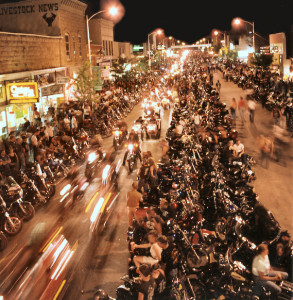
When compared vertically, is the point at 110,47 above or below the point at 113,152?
above

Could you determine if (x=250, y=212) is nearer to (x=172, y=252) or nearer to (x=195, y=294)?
(x=172, y=252)

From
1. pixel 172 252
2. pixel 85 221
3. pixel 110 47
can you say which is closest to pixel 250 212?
pixel 172 252

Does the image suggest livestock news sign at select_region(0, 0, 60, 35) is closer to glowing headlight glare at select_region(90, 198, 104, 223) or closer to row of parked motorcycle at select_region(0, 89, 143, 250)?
row of parked motorcycle at select_region(0, 89, 143, 250)

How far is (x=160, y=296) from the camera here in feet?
23.6

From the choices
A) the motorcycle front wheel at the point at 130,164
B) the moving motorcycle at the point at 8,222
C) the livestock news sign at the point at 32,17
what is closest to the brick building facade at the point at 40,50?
the livestock news sign at the point at 32,17

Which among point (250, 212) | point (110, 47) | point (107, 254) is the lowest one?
point (107, 254)

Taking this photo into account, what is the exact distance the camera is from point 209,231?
907cm

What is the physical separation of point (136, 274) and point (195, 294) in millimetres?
1254

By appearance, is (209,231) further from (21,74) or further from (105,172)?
(21,74)

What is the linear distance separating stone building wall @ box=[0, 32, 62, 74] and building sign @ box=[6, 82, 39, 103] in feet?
3.90

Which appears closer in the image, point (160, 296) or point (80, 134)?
point (160, 296)

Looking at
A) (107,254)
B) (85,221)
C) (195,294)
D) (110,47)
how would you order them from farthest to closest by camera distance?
(110,47), (85,221), (107,254), (195,294)

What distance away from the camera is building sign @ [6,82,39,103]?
67.8ft

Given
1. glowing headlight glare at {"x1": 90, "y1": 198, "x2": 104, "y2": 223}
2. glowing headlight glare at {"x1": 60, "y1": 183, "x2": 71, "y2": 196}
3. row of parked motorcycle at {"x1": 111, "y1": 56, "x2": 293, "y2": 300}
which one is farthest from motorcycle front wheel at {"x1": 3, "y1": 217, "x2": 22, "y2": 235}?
glowing headlight glare at {"x1": 60, "y1": 183, "x2": 71, "y2": 196}
